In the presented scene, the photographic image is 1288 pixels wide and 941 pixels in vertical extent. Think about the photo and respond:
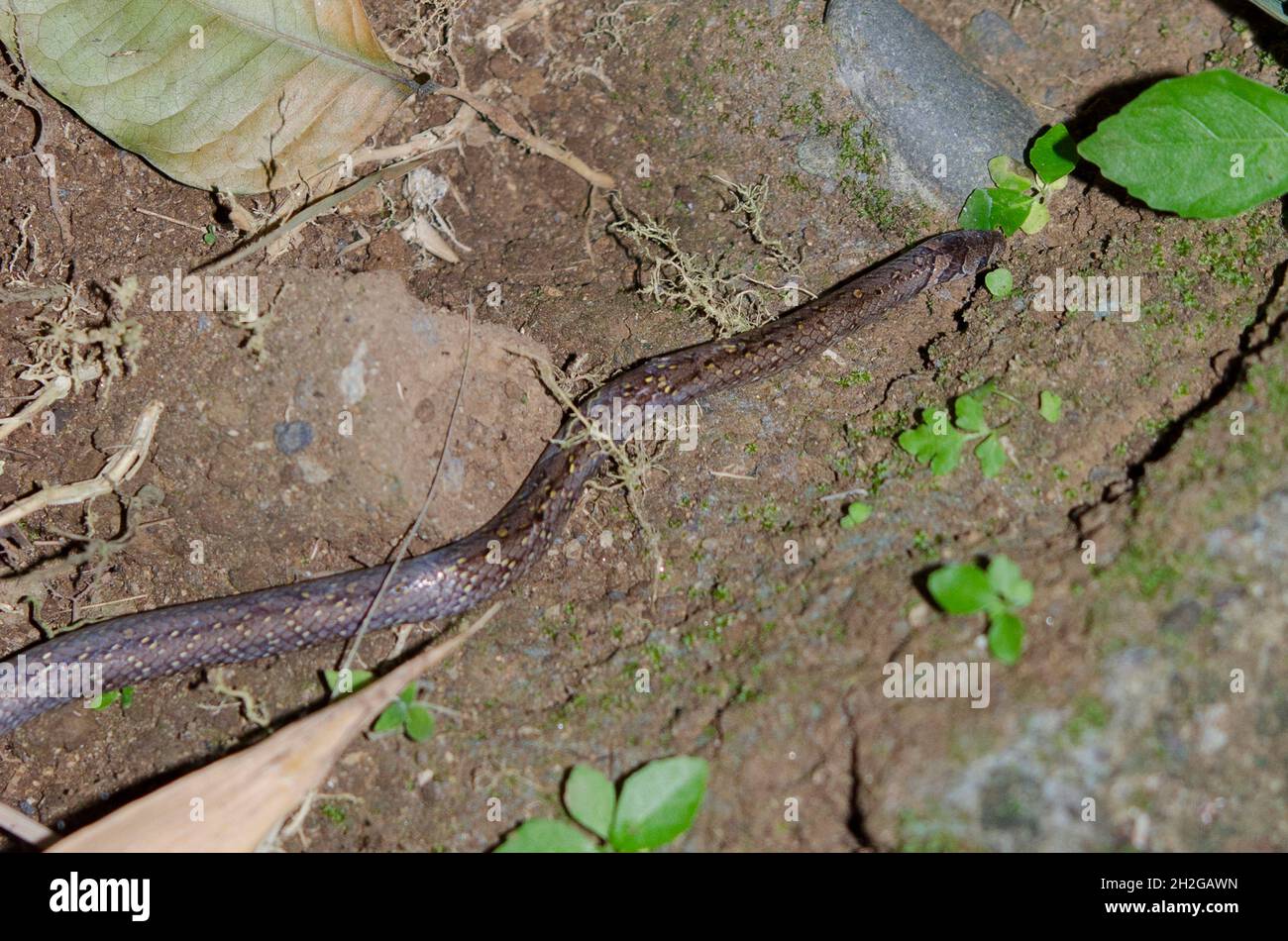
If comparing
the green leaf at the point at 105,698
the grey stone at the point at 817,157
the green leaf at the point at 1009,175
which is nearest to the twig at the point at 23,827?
the green leaf at the point at 105,698

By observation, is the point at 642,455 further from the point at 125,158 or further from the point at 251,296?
the point at 125,158

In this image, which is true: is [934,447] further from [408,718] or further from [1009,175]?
[408,718]

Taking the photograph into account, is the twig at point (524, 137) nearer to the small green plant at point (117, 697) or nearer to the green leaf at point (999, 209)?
the green leaf at point (999, 209)

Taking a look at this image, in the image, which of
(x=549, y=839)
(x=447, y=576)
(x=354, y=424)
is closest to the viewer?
(x=549, y=839)

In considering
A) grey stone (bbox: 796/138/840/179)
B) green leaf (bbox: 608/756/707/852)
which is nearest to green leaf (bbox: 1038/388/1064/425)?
grey stone (bbox: 796/138/840/179)

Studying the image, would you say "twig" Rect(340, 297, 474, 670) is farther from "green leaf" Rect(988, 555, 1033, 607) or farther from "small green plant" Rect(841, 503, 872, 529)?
"green leaf" Rect(988, 555, 1033, 607)

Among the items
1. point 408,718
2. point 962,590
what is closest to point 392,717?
point 408,718
